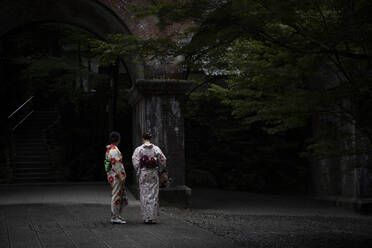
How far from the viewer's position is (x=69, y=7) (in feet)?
45.5

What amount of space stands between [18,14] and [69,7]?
1.52m

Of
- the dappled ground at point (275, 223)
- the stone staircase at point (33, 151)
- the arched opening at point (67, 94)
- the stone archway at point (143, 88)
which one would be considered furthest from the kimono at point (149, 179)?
the stone staircase at point (33, 151)

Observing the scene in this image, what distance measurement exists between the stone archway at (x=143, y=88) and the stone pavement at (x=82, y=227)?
1531mm

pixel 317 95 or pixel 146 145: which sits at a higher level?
pixel 317 95

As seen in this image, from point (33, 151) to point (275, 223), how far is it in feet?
51.8

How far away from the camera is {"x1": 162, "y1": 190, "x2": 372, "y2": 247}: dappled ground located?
7441 mm

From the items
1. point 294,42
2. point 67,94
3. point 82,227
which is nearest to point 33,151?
point 67,94

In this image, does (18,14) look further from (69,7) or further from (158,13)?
(158,13)

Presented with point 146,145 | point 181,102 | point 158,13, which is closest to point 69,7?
point 181,102

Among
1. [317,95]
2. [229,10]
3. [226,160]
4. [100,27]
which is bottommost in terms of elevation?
[226,160]

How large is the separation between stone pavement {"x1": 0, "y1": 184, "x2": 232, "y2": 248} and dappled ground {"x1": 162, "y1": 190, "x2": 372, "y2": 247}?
0.61 meters

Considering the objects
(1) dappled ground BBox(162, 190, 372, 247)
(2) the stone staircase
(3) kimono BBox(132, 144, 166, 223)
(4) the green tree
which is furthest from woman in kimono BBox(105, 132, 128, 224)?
(2) the stone staircase

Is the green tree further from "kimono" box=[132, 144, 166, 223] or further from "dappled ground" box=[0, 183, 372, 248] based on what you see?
"kimono" box=[132, 144, 166, 223]

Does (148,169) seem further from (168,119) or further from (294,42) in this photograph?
(294,42)
